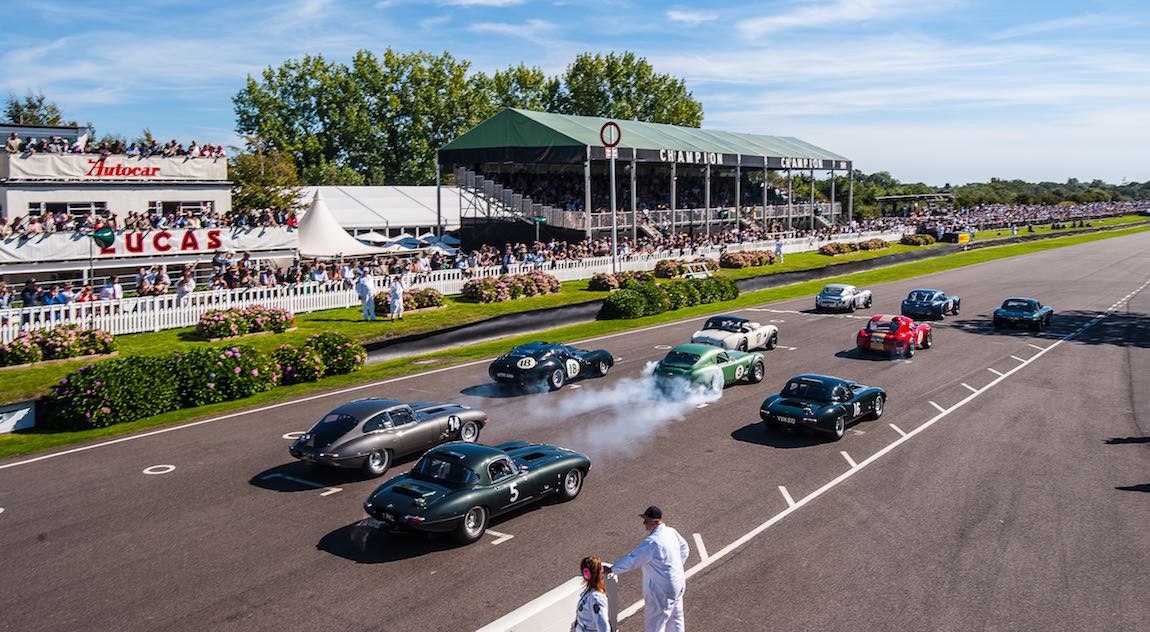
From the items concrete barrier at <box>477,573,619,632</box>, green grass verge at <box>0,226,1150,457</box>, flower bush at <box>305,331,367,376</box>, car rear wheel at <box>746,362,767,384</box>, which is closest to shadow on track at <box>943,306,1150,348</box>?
green grass verge at <box>0,226,1150,457</box>

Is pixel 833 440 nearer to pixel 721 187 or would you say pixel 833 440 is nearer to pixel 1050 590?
pixel 1050 590

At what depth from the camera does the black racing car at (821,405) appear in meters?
19.2

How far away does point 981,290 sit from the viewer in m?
50.8

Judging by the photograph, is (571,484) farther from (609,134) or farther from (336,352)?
(609,134)

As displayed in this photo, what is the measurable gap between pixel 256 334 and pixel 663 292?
1881 cm

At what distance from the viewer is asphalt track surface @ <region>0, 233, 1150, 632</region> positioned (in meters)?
11.4

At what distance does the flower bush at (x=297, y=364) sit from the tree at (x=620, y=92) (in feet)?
289

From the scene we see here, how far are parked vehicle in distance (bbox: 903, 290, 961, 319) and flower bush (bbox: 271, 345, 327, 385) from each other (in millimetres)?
25902

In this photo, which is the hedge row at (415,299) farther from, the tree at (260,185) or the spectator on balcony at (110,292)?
the tree at (260,185)

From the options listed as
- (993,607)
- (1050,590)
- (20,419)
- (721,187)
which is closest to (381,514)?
(993,607)

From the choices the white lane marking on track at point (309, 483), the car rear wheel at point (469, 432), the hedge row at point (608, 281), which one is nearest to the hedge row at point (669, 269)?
the hedge row at point (608, 281)

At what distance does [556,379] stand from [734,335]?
720cm

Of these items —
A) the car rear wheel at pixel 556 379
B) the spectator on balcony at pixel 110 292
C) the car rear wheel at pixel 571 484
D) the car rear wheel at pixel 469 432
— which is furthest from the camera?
the spectator on balcony at pixel 110 292

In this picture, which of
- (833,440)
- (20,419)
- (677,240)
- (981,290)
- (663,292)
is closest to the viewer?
(833,440)
